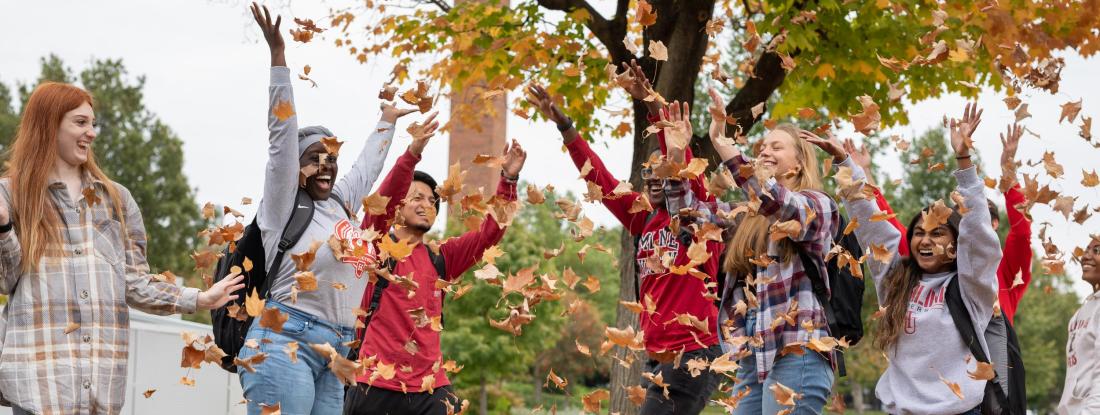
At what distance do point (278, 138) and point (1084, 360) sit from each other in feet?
11.7

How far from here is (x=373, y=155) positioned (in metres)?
5.20

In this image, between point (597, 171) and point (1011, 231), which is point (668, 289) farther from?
point (1011, 231)

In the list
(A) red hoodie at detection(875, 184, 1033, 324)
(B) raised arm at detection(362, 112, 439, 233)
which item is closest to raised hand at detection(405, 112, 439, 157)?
(B) raised arm at detection(362, 112, 439, 233)

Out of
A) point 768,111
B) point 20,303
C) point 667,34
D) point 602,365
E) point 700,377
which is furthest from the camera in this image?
point 602,365

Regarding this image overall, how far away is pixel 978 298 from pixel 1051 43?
16.1ft

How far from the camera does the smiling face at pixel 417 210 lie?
5495mm

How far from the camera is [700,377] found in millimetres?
5113

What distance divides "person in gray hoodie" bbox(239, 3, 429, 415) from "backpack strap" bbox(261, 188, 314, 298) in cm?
1

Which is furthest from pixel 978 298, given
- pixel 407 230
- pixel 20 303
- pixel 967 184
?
pixel 20 303

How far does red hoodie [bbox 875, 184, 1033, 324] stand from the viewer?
4.89 m

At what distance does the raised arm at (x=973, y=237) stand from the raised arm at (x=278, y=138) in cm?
250

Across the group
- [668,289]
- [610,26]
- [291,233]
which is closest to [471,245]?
[668,289]

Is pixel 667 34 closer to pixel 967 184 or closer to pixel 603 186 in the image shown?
pixel 603 186

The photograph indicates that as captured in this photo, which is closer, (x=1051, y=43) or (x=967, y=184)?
(x=967, y=184)
